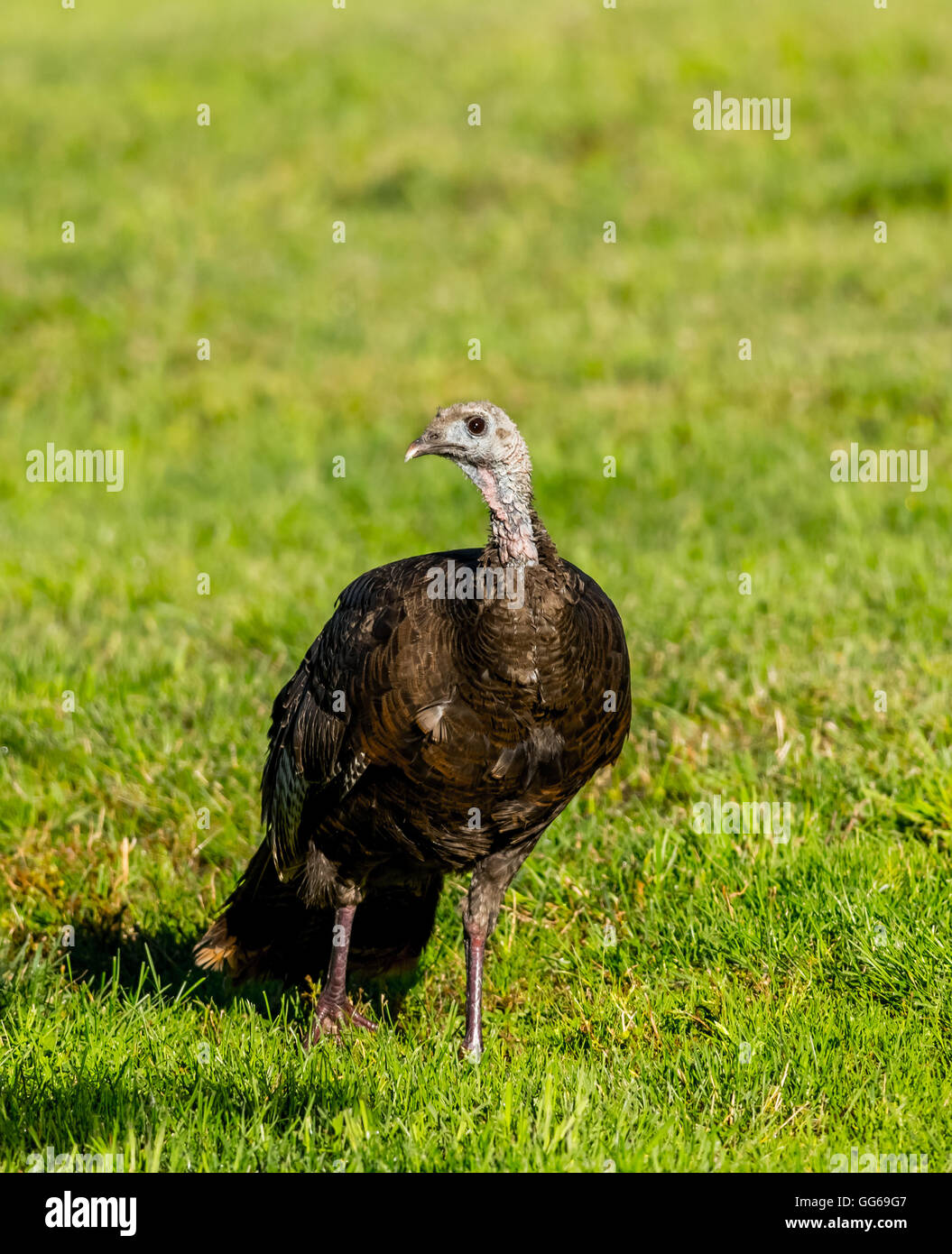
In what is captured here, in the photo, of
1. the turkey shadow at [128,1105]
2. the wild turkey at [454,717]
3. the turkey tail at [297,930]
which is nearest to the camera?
the turkey shadow at [128,1105]

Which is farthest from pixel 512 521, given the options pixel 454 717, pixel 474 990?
pixel 474 990

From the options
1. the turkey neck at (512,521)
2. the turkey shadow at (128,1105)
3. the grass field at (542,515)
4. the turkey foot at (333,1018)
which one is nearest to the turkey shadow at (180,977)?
the grass field at (542,515)

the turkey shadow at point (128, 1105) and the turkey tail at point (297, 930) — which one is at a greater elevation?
the turkey tail at point (297, 930)

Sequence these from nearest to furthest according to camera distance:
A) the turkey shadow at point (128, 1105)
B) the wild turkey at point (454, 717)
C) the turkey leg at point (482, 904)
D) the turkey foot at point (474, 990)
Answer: the turkey shadow at point (128, 1105) < the wild turkey at point (454, 717) < the turkey foot at point (474, 990) < the turkey leg at point (482, 904)

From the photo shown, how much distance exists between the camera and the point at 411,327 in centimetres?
1259

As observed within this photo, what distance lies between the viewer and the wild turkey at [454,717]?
3.86m

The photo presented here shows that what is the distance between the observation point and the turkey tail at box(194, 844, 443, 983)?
4742mm

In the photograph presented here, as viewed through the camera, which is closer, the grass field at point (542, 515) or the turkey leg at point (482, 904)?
the grass field at point (542, 515)

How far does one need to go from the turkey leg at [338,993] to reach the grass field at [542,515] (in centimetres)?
15

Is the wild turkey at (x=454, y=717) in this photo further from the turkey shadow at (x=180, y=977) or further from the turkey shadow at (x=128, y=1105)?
the turkey shadow at (x=128, y=1105)

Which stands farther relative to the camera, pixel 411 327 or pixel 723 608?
pixel 411 327
